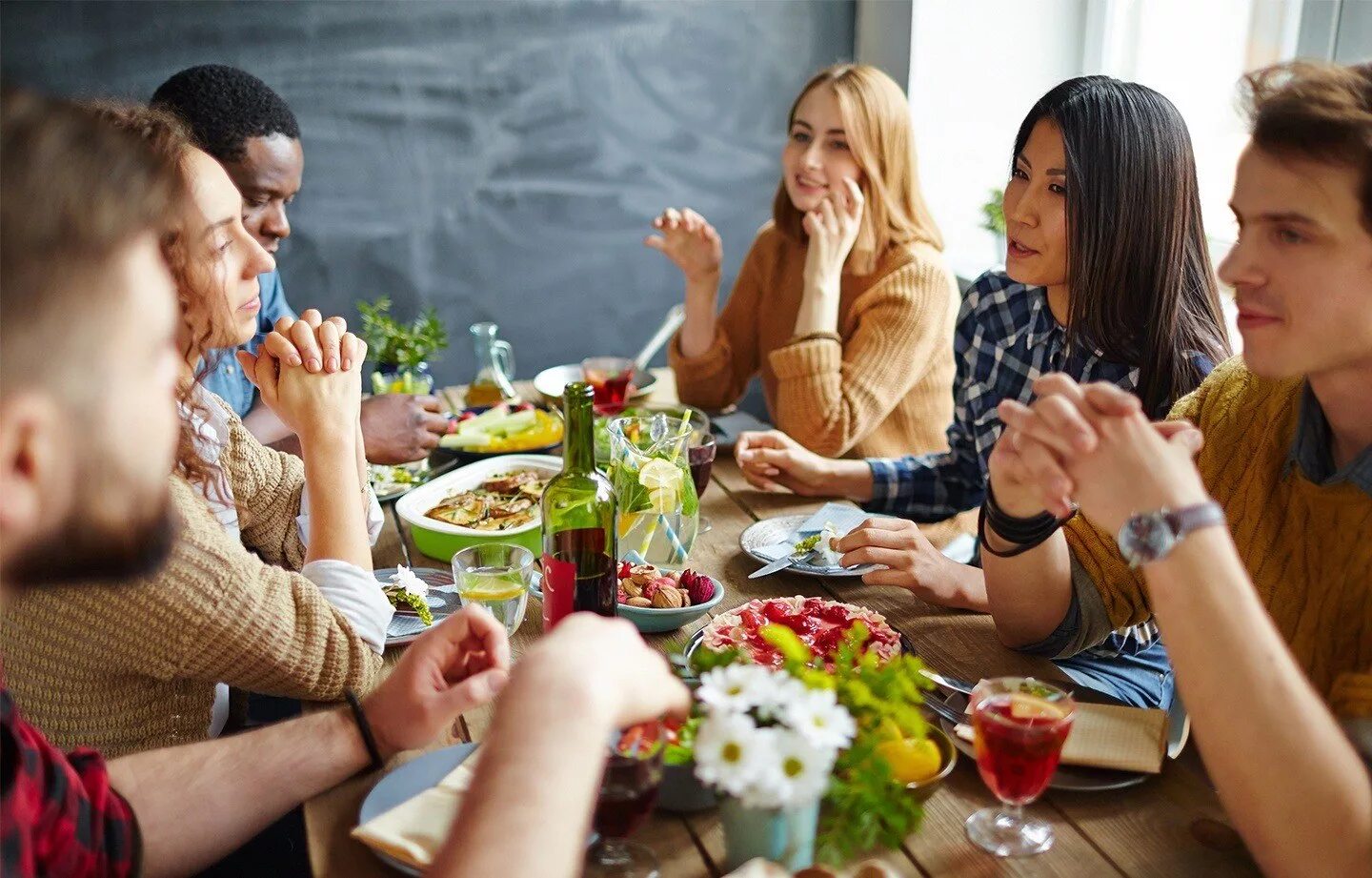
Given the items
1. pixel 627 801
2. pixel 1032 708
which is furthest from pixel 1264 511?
pixel 627 801

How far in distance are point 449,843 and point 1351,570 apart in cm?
94

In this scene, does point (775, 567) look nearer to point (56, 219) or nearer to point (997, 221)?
point (56, 219)

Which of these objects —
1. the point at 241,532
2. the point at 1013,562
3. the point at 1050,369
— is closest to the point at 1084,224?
the point at 1050,369

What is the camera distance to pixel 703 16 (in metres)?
3.50

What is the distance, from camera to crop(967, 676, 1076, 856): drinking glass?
0.94 metres

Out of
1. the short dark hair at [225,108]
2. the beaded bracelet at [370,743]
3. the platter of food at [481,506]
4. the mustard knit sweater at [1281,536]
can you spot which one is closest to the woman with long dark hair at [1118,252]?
the mustard knit sweater at [1281,536]

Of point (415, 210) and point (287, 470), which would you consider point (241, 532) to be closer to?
point (287, 470)

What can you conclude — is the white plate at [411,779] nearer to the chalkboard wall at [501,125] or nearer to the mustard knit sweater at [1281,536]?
the mustard knit sweater at [1281,536]

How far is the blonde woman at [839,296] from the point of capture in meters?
2.32

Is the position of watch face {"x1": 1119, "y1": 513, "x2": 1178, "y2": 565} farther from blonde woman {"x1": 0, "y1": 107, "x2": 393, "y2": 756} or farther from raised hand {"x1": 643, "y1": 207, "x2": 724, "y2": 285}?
raised hand {"x1": 643, "y1": 207, "x2": 724, "y2": 285}

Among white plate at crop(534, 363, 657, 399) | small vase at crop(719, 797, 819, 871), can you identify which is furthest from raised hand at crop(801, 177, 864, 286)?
small vase at crop(719, 797, 819, 871)

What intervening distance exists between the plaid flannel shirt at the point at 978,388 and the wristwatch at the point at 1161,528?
0.97 m

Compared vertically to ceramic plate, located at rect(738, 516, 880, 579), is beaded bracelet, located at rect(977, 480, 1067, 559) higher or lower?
higher

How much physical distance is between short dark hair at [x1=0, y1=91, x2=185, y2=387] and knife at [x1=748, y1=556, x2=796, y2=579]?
0.93 meters
